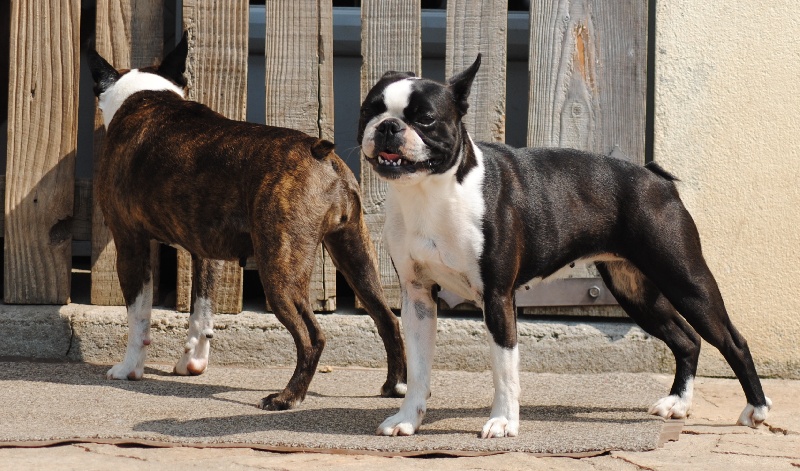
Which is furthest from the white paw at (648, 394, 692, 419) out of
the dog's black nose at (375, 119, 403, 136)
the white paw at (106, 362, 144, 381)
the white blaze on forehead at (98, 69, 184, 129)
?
the white blaze on forehead at (98, 69, 184, 129)

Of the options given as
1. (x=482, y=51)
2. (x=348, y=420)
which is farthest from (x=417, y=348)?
(x=482, y=51)

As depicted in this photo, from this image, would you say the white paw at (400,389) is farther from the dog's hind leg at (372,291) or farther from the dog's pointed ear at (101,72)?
the dog's pointed ear at (101,72)

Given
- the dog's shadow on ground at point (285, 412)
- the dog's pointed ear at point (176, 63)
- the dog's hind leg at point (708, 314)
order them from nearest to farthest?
the dog's shadow on ground at point (285, 412)
the dog's hind leg at point (708, 314)
the dog's pointed ear at point (176, 63)

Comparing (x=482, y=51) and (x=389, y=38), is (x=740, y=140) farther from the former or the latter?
(x=389, y=38)

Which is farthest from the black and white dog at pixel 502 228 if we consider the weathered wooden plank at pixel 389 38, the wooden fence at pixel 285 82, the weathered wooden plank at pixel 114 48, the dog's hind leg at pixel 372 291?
the weathered wooden plank at pixel 114 48

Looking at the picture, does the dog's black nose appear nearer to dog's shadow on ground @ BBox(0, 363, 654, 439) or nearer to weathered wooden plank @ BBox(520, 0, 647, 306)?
dog's shadow on ground @ BBox(0, 363, 654, 439)

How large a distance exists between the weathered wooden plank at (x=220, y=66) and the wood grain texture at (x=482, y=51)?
3.64ft

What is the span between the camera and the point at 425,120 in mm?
3828

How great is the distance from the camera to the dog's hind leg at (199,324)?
206 inches

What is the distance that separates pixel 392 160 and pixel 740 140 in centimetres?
237

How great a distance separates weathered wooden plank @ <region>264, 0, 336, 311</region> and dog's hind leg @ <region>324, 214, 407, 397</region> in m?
0.68

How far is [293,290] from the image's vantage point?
4.46 metres

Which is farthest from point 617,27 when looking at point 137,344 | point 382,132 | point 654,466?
point 137,344

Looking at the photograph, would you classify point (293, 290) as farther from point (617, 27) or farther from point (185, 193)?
point (617, 27)
